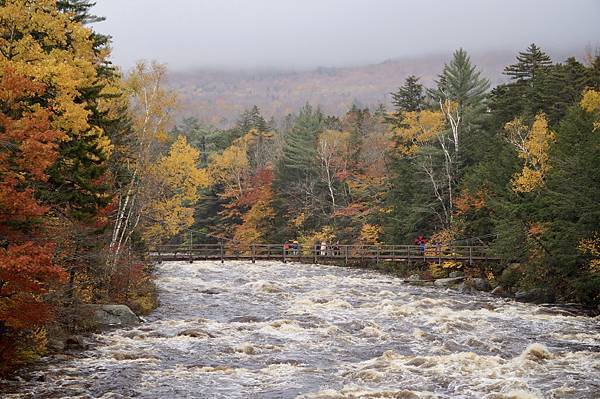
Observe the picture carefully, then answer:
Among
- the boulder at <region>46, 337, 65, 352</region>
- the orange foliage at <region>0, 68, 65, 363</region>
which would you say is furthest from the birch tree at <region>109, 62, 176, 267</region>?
the orange foliage at <region>0, 68, 65, 363</region>

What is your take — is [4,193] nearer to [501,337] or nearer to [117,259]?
[117,259]

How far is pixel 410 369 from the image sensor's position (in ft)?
48.2

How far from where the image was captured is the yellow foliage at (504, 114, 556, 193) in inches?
1112

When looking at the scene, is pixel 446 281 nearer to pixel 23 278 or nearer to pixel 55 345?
pixel 55 345

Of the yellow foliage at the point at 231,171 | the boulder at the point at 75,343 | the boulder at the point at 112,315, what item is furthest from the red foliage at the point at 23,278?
the yellow foliage at the point at 231,171

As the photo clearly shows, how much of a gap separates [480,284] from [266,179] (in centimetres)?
3366

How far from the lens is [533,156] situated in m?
29.8

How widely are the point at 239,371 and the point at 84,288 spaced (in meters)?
9.03

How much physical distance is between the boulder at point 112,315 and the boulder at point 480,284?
18.9 m

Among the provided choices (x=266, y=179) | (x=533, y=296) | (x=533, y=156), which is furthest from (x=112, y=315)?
(x=266, y=179)

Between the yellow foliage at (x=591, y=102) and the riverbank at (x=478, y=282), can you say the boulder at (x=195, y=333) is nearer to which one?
the riverbank at (x=478, y=282)

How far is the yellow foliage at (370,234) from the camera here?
Result: 155 feet

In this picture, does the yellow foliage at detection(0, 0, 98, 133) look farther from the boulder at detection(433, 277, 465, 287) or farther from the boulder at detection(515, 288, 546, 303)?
the boulder at detection(433, 277, 465, 287)

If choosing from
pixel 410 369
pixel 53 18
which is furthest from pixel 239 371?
pixel 53 18
